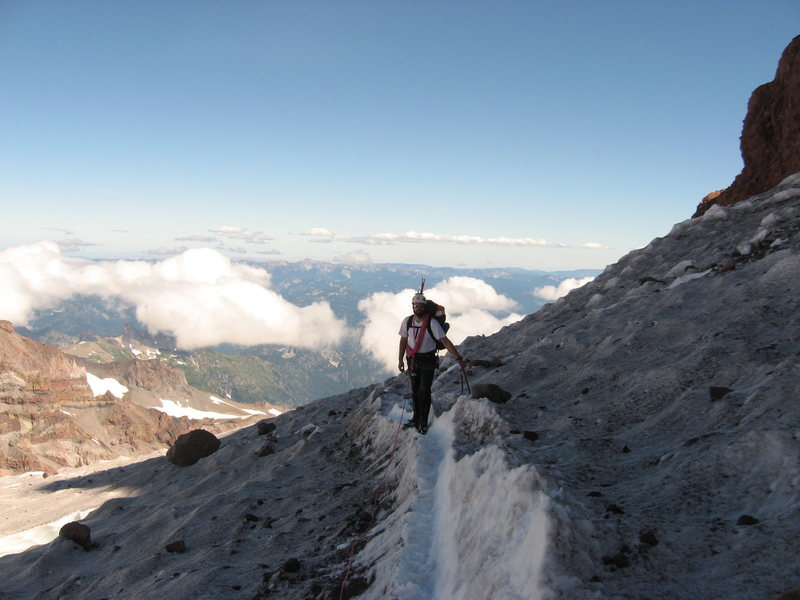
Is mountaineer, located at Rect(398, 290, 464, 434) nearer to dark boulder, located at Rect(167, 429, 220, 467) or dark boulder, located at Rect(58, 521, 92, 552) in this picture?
dark boulder, located at Rect(58, 521, 92, 552)

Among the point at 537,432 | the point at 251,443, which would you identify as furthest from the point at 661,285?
the point at 251,443

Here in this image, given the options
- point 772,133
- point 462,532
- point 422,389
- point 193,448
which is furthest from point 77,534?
point 772,133

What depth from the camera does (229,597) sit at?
25.7 feet

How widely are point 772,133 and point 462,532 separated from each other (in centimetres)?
3820

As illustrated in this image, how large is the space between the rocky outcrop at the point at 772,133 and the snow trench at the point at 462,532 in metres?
33.2

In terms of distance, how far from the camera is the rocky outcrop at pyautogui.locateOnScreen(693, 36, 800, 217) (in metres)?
30.7

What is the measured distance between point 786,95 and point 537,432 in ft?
117

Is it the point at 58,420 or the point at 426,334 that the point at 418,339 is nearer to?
the point at 426,334

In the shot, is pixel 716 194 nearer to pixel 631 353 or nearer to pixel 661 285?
pixel 661 285

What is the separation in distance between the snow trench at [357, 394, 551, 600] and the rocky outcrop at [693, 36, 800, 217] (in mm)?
33183

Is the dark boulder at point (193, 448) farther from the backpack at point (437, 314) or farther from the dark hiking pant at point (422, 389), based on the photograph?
the backpack at point (437, 314)

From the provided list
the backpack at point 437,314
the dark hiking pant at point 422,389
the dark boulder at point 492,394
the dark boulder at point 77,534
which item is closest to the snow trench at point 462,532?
the dark hiking pant at point 422,389

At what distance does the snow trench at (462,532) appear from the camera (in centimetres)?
498

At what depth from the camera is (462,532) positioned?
20.9 ft
